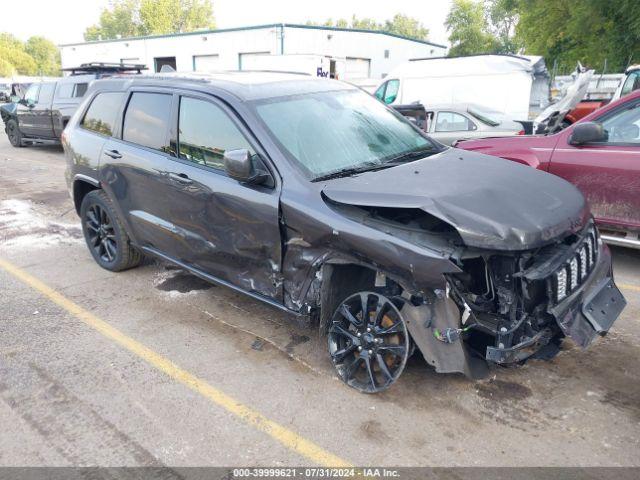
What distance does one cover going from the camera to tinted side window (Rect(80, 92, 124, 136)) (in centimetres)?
479

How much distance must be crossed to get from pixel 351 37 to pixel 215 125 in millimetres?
29049

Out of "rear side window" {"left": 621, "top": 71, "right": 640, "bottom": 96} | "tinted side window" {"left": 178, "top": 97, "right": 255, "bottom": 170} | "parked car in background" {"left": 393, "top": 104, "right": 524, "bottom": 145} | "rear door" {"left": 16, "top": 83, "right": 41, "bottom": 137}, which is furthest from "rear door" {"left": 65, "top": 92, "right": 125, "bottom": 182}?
"rear side window" {"left": 621, "top": 71, "right": 640, "bottom": 96}

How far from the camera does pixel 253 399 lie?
3242mm

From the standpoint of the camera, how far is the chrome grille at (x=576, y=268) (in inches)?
114

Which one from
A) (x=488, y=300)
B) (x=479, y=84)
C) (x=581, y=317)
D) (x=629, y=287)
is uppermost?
(x=479, y=84)

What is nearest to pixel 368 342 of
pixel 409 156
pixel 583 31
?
pixel 409 156

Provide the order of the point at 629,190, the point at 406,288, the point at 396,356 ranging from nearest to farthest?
the point at 406,288
the point at 396,356
the point at 629,190

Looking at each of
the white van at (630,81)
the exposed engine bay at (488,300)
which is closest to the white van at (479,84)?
the white van at (630,81)

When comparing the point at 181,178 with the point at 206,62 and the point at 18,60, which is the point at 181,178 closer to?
the point at 206,62

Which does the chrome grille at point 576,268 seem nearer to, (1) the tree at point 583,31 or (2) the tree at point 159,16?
(1) the tree at point 583,31

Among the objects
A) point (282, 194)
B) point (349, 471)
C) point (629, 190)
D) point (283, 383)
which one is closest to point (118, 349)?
point (283, 383)

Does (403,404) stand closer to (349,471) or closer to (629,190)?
(349,471)

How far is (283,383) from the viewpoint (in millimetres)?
3395

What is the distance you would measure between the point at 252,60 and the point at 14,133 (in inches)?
581
